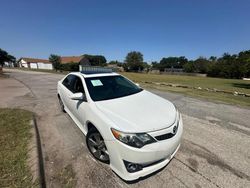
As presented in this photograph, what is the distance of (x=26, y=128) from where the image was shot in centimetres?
379

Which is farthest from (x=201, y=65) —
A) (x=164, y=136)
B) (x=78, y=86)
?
(x=164, y=136)

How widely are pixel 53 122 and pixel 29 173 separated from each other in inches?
91.4

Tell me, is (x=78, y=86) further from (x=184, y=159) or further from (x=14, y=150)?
(x=184, y=159)

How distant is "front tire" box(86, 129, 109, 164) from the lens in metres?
2.51

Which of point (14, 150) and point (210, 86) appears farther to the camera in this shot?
point (210, 86)

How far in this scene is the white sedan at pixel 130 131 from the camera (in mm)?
1989

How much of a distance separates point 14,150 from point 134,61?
3254 inches

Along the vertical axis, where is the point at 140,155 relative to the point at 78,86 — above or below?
below

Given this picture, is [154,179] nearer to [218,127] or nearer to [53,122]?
[218,127]

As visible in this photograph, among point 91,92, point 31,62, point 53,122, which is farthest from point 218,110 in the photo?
point 31,62

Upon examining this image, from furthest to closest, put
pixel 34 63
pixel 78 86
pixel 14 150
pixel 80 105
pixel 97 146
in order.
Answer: pixel 34 63, pixel 78 86, pixel 80 105, pixel 14 150, pixel 97 146

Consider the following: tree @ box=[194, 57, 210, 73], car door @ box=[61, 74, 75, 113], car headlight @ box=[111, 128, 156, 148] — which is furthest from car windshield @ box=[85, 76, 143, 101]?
tree @ box=[194, 57, 210, 73]

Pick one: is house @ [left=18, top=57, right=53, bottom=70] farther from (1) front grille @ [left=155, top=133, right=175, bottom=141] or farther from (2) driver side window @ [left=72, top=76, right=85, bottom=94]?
(1) front grille @ [left=155, top=133, right=175, bottom=141]

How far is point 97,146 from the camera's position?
260 centimetres
